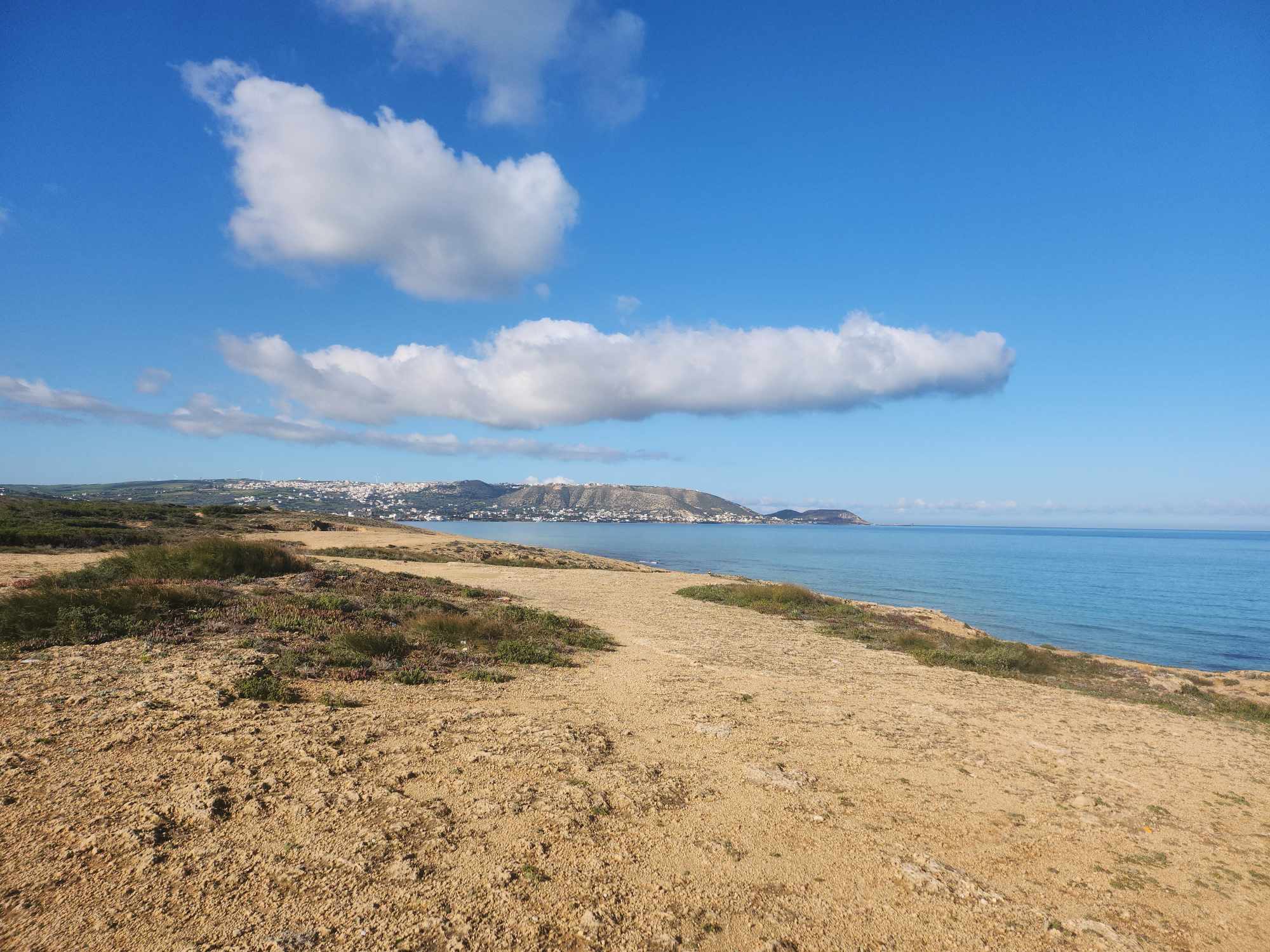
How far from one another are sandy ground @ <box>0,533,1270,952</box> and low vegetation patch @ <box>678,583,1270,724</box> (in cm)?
465

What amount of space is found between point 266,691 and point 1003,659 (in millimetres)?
18018

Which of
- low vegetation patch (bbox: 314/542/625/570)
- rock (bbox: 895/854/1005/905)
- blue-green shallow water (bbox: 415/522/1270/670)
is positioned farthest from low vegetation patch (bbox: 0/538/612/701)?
blue-green shallow water (bbox: 415/522/1270/670)

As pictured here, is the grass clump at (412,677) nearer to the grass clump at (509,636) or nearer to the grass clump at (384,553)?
the grass clump at (509,636)

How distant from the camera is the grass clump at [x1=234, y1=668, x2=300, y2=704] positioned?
804 centimetres

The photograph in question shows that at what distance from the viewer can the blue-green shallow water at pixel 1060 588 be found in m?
32.1

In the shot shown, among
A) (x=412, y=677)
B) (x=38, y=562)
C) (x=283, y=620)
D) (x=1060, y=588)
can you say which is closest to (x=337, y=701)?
(x=412, y=677)

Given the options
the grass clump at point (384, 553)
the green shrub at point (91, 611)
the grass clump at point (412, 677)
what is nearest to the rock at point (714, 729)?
the grass clump at point (412, 677)

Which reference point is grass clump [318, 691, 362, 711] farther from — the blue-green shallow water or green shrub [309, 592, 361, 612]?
the blue-green shallow water

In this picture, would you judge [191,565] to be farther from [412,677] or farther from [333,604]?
[412,677]

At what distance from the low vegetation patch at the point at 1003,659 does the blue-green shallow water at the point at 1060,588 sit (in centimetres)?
1301

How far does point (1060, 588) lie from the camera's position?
5766 cm

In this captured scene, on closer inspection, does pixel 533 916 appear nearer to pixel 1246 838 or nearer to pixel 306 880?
pixel 306 880

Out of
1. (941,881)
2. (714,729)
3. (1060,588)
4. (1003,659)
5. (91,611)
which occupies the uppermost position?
(91,611)

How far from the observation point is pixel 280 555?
21219 millimetres
